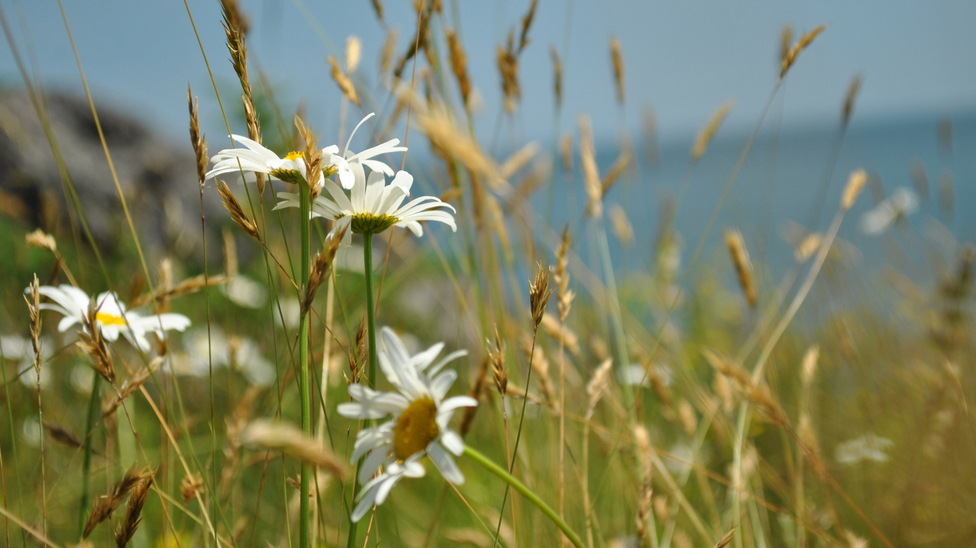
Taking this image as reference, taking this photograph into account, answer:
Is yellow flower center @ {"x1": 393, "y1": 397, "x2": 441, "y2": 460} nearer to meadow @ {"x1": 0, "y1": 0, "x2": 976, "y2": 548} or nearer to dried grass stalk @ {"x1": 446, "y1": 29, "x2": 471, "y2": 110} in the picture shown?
meadow @ {"x1": 0, "y1": 0, "x2": 976, "y2": 548}

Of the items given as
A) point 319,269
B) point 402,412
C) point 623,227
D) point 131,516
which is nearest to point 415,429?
point 402,412

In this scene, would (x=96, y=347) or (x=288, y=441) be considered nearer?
(x=288, y=441)

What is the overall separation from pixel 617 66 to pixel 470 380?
62 centimetres

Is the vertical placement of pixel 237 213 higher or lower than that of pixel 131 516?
higher

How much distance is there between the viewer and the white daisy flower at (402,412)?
333 millimetres

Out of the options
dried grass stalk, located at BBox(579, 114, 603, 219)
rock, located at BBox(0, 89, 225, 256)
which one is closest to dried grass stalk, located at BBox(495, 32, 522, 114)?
dried grass stalk, located at BBox(579, 114, 603, 219)

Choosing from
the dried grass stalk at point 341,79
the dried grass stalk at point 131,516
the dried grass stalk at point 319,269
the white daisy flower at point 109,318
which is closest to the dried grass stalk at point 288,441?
the dried grass stalk at point 319,269

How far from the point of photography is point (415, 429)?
356 mm

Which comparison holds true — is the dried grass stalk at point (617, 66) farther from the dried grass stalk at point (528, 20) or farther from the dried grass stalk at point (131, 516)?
the dried grass stalk at point (131, 516)

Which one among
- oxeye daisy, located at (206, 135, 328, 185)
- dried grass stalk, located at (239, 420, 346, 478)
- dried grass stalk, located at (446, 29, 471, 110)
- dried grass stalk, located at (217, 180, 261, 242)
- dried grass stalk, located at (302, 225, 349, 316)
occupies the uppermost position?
dried grass stalk, located at (446, 29, 471, 110)

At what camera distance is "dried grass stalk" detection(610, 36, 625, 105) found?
38.9 inches

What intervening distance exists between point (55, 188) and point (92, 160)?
0.28 m

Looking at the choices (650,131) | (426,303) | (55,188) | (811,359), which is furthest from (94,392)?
(55,188)

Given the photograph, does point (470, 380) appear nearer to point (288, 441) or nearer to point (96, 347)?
point (96, 347)
